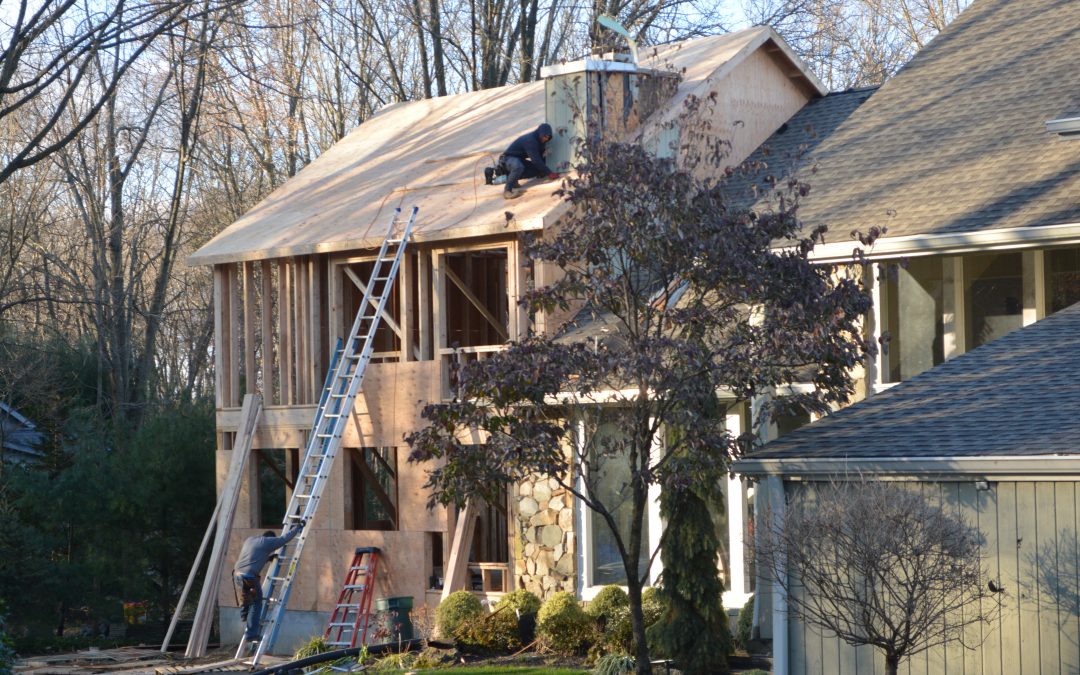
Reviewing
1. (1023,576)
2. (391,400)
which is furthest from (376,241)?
(1023,576)

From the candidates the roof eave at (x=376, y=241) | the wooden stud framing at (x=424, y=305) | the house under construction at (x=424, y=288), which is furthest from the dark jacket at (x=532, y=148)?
the wooden stud framing at (x=424, y=305)

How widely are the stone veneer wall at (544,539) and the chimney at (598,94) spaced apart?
4388 mm

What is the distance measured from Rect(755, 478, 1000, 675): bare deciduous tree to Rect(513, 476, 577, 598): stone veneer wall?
6.53 meters

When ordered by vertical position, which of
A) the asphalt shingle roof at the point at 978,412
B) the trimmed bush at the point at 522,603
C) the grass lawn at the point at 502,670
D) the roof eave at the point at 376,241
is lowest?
the grass lawn at the point at 502,670

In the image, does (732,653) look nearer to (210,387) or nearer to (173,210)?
(173,210)

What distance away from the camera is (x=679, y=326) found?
12531mm

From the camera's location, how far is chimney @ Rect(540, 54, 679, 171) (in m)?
19.0

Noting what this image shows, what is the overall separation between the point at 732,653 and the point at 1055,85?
7970mm

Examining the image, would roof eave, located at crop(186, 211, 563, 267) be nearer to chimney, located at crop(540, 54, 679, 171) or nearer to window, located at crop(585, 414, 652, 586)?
chimney, located at crop(540, 54, 679, 171)

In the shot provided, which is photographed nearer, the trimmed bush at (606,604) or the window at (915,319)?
the window at (915,319)

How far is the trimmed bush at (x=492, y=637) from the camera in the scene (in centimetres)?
1714

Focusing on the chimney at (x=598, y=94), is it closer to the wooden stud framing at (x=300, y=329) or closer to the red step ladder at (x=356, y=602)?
the wooden stud framing at (x=300, y=329)

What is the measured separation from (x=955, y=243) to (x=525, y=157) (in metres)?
6.65

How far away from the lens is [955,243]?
14.8m
